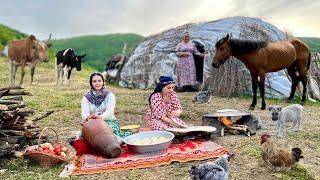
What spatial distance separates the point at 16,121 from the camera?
622cm

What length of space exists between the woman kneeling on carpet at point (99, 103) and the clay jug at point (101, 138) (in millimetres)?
383

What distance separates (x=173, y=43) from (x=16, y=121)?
9.31 m

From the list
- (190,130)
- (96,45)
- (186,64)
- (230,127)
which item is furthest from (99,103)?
(96,45)

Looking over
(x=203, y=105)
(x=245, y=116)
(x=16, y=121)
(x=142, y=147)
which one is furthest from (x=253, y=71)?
(x=16, y=121)

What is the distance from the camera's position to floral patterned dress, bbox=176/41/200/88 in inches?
493

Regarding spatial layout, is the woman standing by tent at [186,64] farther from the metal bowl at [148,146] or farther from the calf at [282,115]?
the metal bowl at [148,146]

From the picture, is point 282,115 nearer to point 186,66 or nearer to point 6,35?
point 186,66

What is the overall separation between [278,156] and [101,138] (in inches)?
84.2

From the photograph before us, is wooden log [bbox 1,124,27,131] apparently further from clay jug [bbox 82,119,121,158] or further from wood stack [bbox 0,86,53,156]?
clay jug [bbox 82,119,121,158]

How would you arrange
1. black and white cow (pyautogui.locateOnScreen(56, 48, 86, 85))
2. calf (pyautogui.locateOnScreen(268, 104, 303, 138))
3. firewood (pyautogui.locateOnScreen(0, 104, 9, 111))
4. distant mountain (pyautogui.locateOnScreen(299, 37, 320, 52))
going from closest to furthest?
1. firewood (pyautogui.locateOnScreen(0, 104, 9, 111))
2. calf (pyautogui.locateOnScreen(268, 104, 303, 138))
3. distant mountain (pyautogui.locateOnScreen(299, 37, 320, 52))
4. black and white cow (pyautogui.locateOnScreen(56, 48, 86, 85))

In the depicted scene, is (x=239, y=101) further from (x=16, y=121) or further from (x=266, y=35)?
(x=16, y=121)

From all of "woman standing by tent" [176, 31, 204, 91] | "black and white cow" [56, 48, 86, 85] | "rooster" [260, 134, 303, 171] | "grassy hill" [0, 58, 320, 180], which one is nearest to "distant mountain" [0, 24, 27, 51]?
"black and white cow" [56, 48, 86, 85]

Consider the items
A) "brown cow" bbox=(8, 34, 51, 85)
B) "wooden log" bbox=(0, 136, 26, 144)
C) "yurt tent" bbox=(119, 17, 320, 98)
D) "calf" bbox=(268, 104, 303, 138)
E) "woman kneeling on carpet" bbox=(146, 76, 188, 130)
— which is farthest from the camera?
"brown cow" bbox=(8, 34, 51, 85)

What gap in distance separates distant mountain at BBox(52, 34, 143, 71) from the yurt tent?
14662 mm
